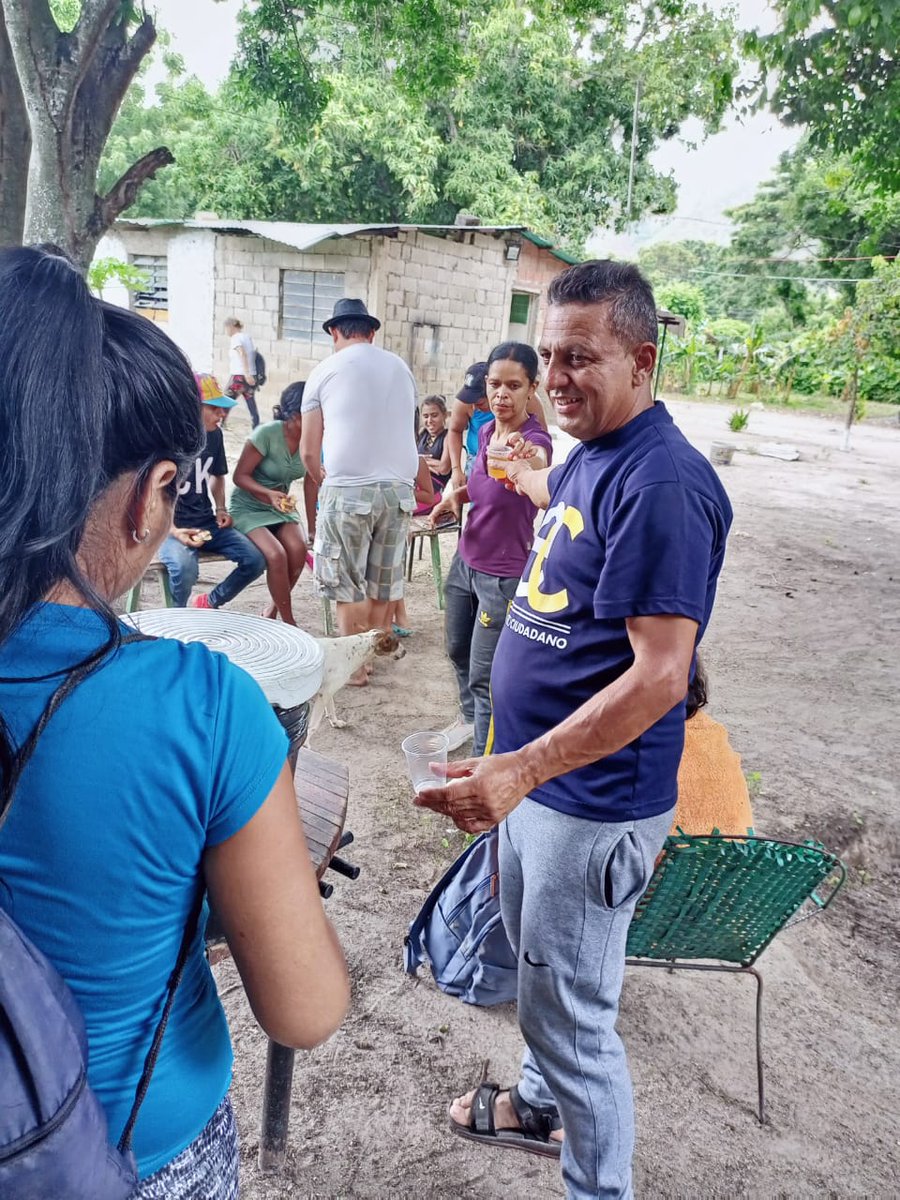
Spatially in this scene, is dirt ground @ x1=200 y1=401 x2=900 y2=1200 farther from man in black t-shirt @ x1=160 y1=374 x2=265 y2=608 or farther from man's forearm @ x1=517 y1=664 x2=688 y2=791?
man's forearm @ x1=517 y1=664 x2=688 y2=791

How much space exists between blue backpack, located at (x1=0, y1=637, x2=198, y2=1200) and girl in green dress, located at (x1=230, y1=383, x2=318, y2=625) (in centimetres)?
434

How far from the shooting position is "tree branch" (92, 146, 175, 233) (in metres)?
4.55

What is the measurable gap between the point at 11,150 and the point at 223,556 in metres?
2.66

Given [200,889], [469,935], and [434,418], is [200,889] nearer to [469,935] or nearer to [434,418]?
[469,935]

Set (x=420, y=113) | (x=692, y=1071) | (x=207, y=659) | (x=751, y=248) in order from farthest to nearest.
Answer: (x=751, y=248) → (x=420, y=113) → (x=692, y=1071) → (x=207, y=659)

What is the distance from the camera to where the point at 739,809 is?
84.0 inches

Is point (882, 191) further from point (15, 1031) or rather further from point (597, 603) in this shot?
point (15, 1031)

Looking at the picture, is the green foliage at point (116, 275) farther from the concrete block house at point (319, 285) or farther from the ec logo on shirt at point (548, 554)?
the ec logo on shirt at point (548, 554)

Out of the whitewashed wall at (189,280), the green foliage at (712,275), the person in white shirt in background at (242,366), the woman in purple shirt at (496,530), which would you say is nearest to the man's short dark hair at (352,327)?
the woman in purple shirt at (496,530)

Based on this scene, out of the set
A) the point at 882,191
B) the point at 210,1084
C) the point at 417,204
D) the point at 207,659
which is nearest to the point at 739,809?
the point at 210,1084

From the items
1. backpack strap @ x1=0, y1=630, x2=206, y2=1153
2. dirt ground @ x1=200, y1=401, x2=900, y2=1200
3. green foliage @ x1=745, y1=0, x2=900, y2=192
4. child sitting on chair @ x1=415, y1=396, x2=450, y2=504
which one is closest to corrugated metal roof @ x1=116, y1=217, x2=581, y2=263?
child sitting on chair @ x1=415, y1=396, x2=450, y2=504

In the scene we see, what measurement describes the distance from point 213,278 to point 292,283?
1.65 metres

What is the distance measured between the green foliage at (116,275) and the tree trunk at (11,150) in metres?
7.93

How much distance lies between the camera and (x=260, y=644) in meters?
1.90
